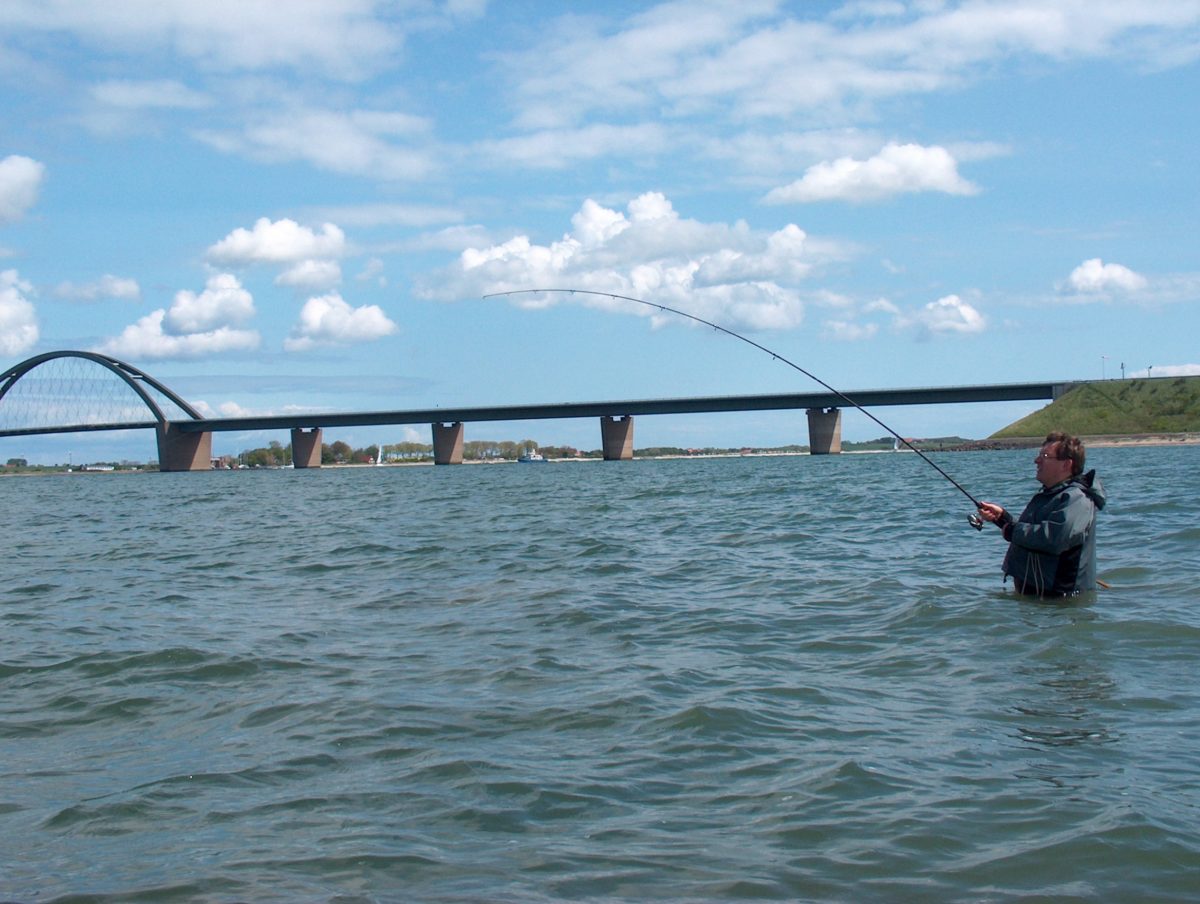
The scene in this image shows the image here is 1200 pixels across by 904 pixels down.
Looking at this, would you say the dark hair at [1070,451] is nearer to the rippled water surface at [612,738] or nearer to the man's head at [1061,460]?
the man's head at [1061,460]

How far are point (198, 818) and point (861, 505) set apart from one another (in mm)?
24135

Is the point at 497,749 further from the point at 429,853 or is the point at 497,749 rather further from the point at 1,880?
the point at 1,880

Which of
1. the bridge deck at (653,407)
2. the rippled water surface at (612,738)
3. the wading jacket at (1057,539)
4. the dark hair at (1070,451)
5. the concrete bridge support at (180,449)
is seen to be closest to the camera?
the rippled water surface at (612,738)

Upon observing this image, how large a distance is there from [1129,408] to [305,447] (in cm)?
9716

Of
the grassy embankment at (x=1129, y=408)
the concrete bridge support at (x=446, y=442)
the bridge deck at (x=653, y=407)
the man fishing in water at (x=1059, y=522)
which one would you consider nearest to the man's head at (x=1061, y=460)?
the man fishing in water at (x=1059, y=522)

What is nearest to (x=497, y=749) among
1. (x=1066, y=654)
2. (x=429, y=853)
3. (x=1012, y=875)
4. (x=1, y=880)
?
(x=429, y=853)

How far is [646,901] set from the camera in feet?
14.1

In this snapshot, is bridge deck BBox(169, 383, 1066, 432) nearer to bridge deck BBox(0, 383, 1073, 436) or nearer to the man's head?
bridge deck BBox(0, 383, 1073, 436)

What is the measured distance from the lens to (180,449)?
131625mm

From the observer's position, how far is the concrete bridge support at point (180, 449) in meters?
129

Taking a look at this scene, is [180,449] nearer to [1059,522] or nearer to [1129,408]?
[1129,408]

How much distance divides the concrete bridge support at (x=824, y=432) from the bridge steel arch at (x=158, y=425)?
242 feet

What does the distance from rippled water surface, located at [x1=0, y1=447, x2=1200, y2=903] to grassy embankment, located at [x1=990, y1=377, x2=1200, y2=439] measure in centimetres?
10991

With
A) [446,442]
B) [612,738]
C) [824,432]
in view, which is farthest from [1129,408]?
[612,738]
